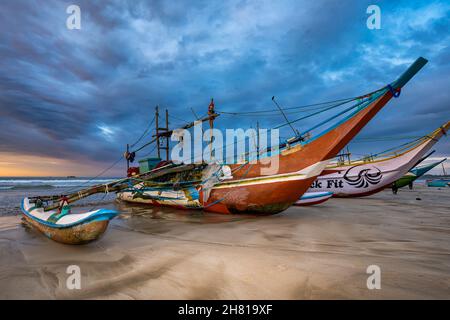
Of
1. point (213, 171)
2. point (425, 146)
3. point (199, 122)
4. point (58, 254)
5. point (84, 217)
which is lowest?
point (58, 254)

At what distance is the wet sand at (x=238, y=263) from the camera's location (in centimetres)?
267

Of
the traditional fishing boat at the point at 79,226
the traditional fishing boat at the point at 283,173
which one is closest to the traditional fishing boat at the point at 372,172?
the traditional fishing boat at the point at 283,173

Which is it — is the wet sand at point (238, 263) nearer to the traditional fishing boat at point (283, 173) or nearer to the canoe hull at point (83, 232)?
the canoe hull at point (83, 232)

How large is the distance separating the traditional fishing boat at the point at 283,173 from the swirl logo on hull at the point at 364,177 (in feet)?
30.7

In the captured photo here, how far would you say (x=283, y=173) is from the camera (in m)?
7.46

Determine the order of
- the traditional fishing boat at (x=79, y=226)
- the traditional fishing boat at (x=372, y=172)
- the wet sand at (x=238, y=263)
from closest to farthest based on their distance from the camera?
the wet sand at (x=238, y=263) → the traditional fishing boat at (x=79, y=226) → the traditional fishing boat at (x=372, y=172)

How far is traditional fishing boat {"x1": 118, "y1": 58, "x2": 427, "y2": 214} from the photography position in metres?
6.57

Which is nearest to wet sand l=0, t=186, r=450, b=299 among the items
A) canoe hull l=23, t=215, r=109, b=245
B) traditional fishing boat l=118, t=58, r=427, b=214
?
canoe hull l=23, t=215, r=109, b=245

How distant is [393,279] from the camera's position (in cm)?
285

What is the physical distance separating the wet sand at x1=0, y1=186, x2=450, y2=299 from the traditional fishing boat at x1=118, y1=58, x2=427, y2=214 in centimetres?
176

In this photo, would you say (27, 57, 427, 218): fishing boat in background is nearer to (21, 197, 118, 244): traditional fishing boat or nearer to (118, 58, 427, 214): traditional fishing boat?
(118, 58, 427, 214): traditional fishing boat
